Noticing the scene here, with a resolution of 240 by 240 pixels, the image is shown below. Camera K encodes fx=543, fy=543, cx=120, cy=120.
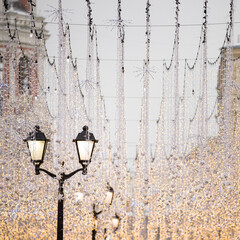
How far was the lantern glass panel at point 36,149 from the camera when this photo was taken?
223 inches

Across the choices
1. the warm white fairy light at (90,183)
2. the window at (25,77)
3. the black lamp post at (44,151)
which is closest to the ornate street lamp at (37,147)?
the black lamp post at (44,151)

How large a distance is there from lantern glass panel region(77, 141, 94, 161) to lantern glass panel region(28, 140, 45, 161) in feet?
1.31

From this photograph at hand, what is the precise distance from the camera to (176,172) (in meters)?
11.5

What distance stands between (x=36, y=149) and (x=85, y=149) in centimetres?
51

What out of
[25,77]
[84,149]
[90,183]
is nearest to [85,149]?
[84,149]

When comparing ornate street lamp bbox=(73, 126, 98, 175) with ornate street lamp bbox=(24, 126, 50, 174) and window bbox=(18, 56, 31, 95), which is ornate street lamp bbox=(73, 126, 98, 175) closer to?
ornate street lamp bbox=(24, 126, 50, 174)

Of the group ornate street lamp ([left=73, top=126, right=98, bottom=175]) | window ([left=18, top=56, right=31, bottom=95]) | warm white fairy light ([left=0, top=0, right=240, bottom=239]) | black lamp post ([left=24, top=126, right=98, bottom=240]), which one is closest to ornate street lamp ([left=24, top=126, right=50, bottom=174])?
black lamp post ([left=24, top=126, right=98, bottom=240])

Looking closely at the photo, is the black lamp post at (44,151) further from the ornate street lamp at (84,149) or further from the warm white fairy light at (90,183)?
the warm white fairy light at (90,183)

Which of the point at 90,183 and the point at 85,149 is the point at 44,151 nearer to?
the point at 85,149

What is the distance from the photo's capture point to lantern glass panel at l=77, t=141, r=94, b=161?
226 inches

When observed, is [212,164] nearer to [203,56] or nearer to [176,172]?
[176,172]

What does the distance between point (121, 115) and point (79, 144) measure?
142 inches

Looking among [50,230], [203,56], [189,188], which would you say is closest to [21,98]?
[50,230]

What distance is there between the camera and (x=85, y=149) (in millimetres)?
5762
